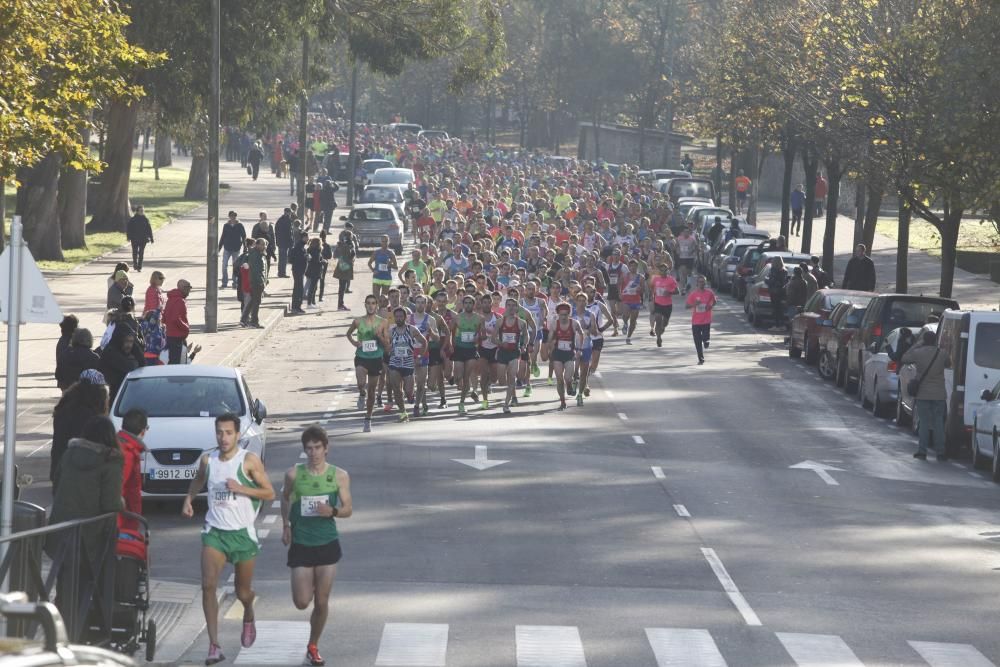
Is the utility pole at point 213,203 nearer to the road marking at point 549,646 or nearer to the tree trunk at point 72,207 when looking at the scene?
the tree trunk at point 72,207

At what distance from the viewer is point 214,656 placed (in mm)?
12102

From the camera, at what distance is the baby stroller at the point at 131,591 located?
11.8 m

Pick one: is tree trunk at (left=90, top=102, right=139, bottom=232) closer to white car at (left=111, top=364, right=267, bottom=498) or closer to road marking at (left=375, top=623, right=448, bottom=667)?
white car at (left=111, top=364, right=267, bottom=498)

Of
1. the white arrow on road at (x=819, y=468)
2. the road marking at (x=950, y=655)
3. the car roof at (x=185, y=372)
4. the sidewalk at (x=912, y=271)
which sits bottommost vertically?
the white arrow on road at (x=819, y=468)

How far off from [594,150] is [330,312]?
244 feet

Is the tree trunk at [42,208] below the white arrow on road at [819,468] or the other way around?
the other way around

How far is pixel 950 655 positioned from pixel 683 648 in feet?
6.15

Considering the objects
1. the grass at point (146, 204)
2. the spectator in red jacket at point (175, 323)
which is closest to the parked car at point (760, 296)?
the grass at point (146, 204)

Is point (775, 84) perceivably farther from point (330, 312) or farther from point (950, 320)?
point (950, 320)

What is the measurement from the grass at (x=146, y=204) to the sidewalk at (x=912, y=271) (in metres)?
20.8

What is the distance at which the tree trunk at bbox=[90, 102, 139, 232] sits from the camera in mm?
54469

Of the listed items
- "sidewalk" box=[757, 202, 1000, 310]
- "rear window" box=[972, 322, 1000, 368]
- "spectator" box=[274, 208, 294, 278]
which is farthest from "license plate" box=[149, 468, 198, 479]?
"sidewalk" box=[757, 202, 1000, 310]

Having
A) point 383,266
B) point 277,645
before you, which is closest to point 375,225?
point 383,266

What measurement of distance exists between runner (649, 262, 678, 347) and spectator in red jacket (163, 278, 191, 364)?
12.3 meters
